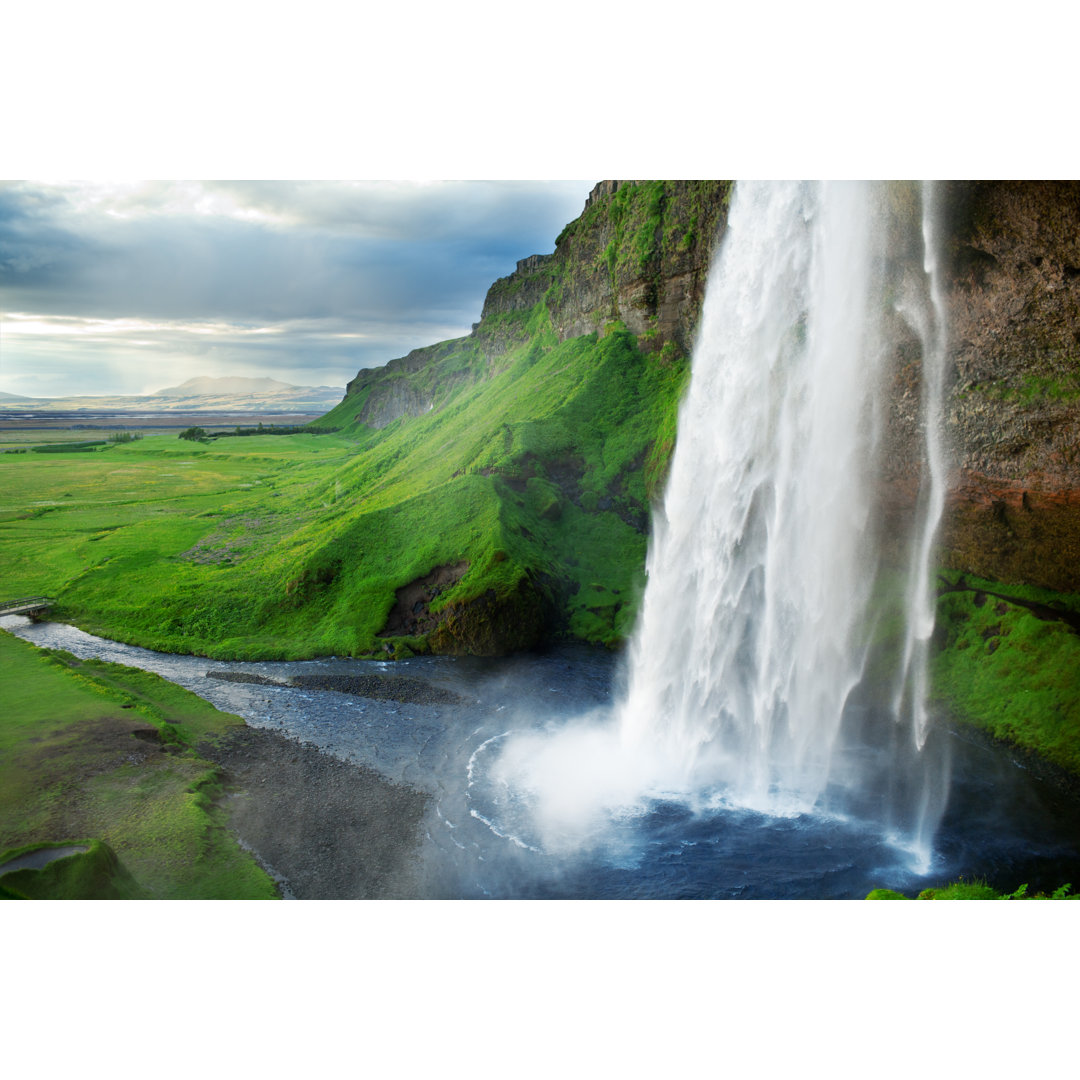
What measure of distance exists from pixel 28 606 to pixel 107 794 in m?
8.91

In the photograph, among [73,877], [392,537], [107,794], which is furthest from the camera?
[392,537]

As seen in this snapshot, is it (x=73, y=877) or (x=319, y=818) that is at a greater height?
(x=73, y=877)

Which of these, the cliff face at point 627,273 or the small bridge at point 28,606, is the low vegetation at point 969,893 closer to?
the small bridge at point 28,606

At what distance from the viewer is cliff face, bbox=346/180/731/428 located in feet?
74.2

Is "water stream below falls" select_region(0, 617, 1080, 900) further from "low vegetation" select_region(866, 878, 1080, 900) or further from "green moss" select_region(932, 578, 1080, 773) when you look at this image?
"green moss" select_region(932, 578, 1080, 773)

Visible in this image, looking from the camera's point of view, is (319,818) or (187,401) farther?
(187,401)

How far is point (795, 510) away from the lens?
522 inches

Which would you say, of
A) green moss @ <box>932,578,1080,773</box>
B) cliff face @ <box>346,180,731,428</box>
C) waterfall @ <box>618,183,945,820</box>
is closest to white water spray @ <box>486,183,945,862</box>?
waterfall @ <box>618,183,945,820</box>

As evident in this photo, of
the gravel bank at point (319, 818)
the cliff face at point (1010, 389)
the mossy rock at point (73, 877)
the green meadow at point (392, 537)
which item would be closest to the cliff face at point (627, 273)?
the green meadow at point (392, 537)

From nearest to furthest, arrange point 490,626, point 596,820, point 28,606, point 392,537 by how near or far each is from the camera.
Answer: point 596,820 < point 28,606 < point 490,626 < point 392,537

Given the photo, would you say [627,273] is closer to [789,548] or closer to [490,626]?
[490,626]

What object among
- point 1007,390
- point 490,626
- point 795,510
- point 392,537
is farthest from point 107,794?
point 1007,390

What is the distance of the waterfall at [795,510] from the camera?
12.2 m

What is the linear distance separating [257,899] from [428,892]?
1.98m
